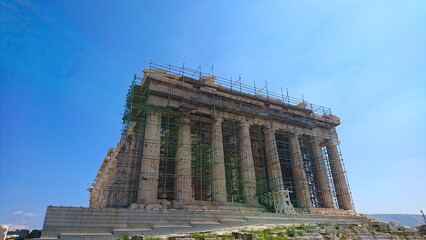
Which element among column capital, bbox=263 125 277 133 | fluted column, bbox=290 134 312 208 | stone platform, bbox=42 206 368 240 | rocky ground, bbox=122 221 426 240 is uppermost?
column capital, bbox=263 125 277 133

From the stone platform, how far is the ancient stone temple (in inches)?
2.4

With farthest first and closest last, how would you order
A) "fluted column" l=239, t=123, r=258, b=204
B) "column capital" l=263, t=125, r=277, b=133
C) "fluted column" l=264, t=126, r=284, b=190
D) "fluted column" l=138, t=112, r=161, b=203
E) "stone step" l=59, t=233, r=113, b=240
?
"column capital" l=263, t=125, r=277, b=133 → "fluted column" l=264, t=126, r=284, b=190 → "fluted column" l=239, t=123, r=258, b=204 → "fluted column" l=138, t=112, r=161, b=203 → "stone step" l=59, t=233, r=113, b=240

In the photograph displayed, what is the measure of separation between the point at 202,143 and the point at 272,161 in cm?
883

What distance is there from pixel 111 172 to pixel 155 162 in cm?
1566

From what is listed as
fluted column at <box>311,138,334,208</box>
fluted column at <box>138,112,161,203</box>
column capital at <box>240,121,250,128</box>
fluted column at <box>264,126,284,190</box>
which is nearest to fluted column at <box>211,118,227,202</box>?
column capital at <box>240,121,250,128</box>

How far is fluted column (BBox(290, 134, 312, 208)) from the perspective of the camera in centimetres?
3225

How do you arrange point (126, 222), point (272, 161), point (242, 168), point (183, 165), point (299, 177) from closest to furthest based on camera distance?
1. point (126, 222)
2. point (183, 165)
3. point (242, 168)
4. point (272, 161)
5. point (299, 177)

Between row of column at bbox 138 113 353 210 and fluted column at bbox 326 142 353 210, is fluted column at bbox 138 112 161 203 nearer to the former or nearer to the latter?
row of column at bbox 138 113 353 210

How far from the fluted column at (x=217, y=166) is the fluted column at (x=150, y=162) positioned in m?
6.16

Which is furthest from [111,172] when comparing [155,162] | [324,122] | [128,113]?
[324,122]

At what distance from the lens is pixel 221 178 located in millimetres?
28250

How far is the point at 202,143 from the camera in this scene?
31641 mm

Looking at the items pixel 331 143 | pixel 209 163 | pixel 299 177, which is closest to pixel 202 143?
pixel 209 163

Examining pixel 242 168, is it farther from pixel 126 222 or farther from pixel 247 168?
pixel 126 222
